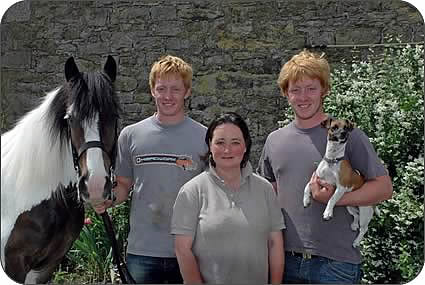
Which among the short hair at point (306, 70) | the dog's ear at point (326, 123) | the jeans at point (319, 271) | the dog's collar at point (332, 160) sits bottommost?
the jeans at point (319, 271)

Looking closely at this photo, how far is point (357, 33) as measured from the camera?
161 inches

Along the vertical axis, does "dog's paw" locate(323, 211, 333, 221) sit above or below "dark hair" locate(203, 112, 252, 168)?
below

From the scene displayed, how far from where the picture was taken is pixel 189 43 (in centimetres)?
430

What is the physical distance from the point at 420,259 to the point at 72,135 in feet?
5.48

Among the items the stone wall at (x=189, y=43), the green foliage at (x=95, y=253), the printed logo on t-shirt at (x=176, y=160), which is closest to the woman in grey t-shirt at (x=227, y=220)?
the printed logo on t-shirt at (x=176, y=160)

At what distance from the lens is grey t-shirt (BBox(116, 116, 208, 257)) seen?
77.0 inches

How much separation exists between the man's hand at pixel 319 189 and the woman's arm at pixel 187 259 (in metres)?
0.40

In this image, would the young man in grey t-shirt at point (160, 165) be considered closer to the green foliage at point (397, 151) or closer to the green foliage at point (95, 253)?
the green foliage at point (397, 151)

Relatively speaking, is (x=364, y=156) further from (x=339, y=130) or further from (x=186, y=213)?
(x=186, y=213)

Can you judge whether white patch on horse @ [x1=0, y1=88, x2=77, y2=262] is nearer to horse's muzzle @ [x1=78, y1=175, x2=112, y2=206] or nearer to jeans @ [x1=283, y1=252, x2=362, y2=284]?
horse's muzzle @ [x1=78, y1=175, x2=112, y2=206]

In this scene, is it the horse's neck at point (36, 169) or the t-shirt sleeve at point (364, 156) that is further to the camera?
the horse's neck at point (36, 169)

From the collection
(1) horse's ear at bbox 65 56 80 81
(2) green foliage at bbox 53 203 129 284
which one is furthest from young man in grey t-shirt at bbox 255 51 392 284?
(2) green foliage at bbox 53 203 129 284

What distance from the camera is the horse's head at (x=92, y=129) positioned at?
6.22 ft

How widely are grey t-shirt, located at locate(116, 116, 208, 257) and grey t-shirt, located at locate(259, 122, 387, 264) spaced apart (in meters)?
0.26
